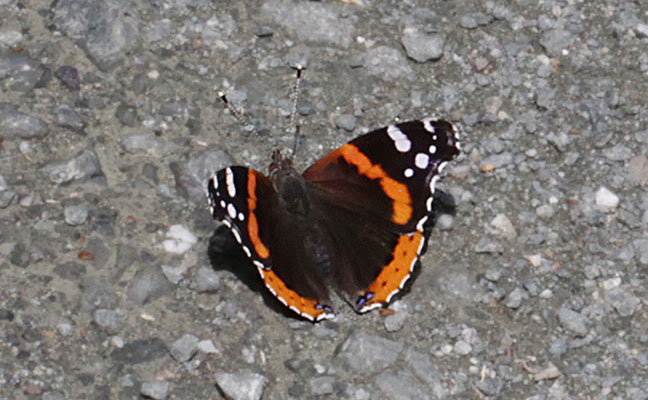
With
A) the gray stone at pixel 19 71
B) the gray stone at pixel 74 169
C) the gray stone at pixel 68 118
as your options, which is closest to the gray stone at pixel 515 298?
the gray stone at pixel 74 169

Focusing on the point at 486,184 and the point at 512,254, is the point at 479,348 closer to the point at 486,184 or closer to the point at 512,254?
the point at 512,254

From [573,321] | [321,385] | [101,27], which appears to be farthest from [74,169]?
[573,321]

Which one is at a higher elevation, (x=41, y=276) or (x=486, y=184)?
(x=486, y=184)

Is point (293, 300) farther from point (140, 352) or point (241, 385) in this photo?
point (140, 352)

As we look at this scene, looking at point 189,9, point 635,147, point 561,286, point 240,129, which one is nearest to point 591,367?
point 561,286

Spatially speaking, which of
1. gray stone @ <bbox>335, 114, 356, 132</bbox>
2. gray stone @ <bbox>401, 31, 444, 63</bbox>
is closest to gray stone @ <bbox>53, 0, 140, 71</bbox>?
gray stone @ <bbox>335, 114, 356, 132</bbox>

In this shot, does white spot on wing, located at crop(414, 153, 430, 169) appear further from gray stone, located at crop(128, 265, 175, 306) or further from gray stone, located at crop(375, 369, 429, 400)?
gray stone, located at crop(128, 265, 175, 306)
